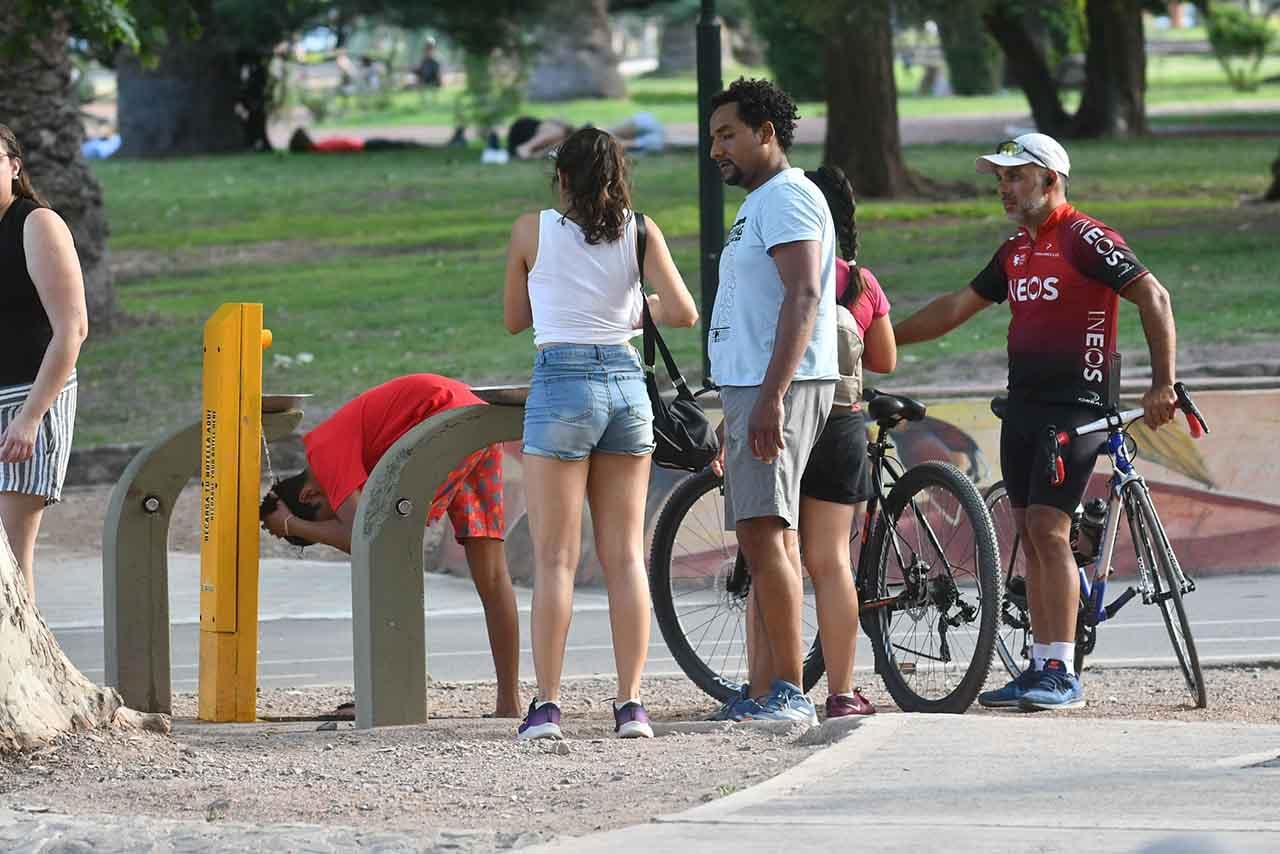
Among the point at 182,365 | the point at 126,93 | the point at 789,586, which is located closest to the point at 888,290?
the point at 182,365

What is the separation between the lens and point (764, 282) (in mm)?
6582

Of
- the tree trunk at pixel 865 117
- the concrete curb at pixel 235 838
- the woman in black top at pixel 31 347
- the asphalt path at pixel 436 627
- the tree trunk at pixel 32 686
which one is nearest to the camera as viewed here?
the concrete curb at pixel 235 838

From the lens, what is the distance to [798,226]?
6.46 m

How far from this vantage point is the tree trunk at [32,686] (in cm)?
611

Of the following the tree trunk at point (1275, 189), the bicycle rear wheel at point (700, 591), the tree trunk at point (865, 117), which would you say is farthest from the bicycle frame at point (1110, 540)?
the tree trunk at point (865, 117)

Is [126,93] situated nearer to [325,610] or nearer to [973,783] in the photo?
[325,610]

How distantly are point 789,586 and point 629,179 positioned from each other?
127 centimetres

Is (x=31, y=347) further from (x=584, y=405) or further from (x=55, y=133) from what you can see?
(x=55, y=133)

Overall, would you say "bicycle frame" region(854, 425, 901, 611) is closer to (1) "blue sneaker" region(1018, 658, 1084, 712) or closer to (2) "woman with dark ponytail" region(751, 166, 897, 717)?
(2) "woman with dark ponytail" region(751, 166, 897, 717)

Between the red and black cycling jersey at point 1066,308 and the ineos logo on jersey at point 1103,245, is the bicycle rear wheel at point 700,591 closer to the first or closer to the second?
the red and black cycling jersey at point 1066,308

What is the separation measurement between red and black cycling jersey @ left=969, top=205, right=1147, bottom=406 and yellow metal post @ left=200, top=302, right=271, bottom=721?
7.90ft

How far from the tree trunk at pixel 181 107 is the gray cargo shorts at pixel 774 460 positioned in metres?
34.2

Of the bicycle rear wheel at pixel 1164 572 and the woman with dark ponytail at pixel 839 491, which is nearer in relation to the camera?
the woman with dark ponytail at pixel 839 491

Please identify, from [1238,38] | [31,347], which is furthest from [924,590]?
[1238,38]
